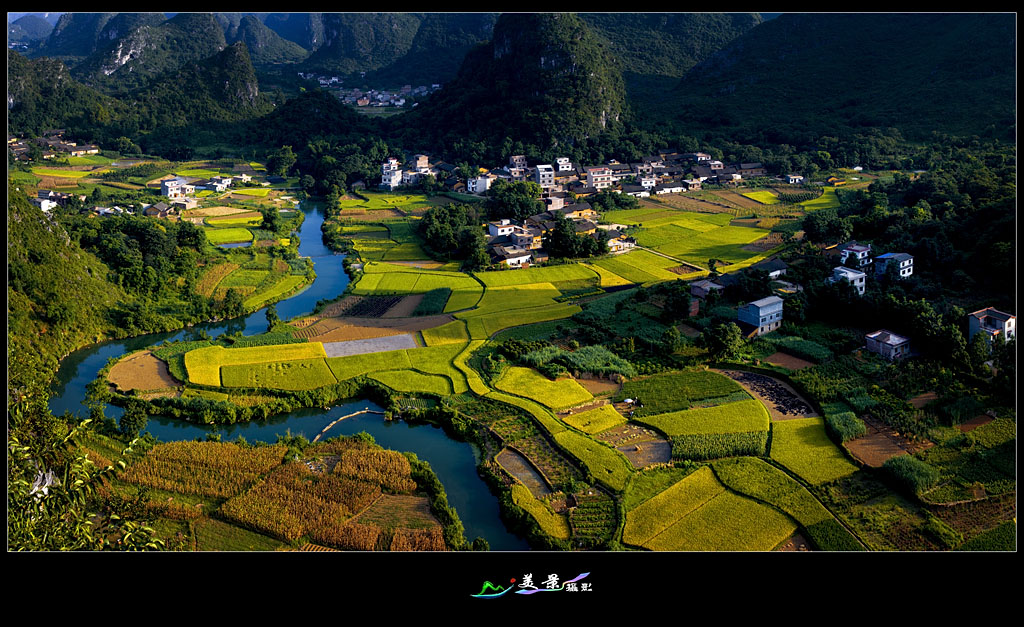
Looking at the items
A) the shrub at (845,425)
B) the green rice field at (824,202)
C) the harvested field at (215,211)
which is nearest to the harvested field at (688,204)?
the green rice field at (824,202)

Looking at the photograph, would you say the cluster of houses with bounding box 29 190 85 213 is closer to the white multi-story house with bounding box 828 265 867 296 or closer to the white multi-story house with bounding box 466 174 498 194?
the white multi-story house with bounding box 466 174 498 194

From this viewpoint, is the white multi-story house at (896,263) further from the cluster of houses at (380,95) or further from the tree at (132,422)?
the cluster of houses at (380,95)

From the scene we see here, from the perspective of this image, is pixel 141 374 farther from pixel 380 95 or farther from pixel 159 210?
pixel 380 95

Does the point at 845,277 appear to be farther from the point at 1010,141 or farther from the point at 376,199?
the point at 1010,141

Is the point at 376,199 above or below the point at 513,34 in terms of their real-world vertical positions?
below

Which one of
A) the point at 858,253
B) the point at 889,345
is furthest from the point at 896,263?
the point at 889,345

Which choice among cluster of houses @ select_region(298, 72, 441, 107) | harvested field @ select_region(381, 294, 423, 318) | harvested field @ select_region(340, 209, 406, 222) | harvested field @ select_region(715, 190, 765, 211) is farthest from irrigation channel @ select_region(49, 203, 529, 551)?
cluster of houses @ select_region(298, 72, 441, 107)
